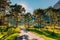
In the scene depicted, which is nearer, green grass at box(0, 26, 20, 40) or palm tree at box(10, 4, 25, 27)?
green grass at box(0, 26, 20, 40)

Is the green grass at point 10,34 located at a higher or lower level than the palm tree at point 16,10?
lower

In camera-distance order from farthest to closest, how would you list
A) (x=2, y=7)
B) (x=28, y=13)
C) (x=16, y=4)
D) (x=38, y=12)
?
(x=28, y=13), (x=38, y=12), (x=16, y=4), (x=2, y=7)

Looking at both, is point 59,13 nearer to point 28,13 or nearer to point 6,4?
point 28,13

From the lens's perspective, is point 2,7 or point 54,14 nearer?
point 2,7

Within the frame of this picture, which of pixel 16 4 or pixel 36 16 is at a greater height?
pixel 16 4

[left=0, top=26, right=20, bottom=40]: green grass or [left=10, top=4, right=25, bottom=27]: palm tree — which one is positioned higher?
[left=10, top=4, right=25, bottom=27]: palm tree

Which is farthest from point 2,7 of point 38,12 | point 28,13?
point 28,13

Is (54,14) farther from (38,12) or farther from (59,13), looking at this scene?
(38,12)

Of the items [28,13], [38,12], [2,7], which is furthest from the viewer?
[28,13]

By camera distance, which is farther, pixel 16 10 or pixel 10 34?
pixel 16 10

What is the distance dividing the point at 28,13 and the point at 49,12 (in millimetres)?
44174

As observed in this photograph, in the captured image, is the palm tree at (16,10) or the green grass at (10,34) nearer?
the green grass at (10,34)

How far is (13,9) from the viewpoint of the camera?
387 ft

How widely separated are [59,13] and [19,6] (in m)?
27.1
